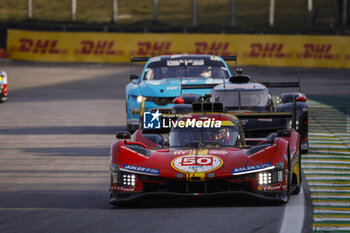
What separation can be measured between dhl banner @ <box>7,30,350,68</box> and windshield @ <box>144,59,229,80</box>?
2322 centimetres

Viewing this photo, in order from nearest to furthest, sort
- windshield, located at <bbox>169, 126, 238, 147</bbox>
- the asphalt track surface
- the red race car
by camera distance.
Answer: the asphalt track surface < the red race car < windshield, located at <bbox>169, 126, 238, 147</bbox>

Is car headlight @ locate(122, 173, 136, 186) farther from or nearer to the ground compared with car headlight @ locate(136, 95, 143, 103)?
farther from the ground

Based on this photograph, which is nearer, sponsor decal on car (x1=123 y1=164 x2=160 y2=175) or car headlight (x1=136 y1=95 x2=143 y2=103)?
sponsor decal on car (x1=123 y1=164 x2=160 y2=175)

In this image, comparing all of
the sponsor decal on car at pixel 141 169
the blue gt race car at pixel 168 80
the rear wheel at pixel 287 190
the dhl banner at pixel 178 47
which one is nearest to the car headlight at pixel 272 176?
the rear wheel at pixel 287 190

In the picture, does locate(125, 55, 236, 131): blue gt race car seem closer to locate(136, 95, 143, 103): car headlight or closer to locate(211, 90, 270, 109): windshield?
locate(136, 95, 143, 103): car headlight

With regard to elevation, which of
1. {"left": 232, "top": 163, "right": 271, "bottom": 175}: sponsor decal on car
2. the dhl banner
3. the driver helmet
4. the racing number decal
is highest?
the driver helmet

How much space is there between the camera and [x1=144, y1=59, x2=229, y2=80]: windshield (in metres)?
21.3

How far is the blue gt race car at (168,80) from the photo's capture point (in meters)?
20.1

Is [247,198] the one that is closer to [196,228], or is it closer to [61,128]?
[196,228]

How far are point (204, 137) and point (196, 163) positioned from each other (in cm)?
125

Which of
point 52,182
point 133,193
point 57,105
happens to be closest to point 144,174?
point 133,193

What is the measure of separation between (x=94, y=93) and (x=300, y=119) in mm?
17226

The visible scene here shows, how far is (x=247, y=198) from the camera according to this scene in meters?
10.8

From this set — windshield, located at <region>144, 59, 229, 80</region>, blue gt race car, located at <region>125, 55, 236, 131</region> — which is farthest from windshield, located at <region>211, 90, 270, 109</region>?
windshield, located at <region>144, 59, 229, 80</region>
